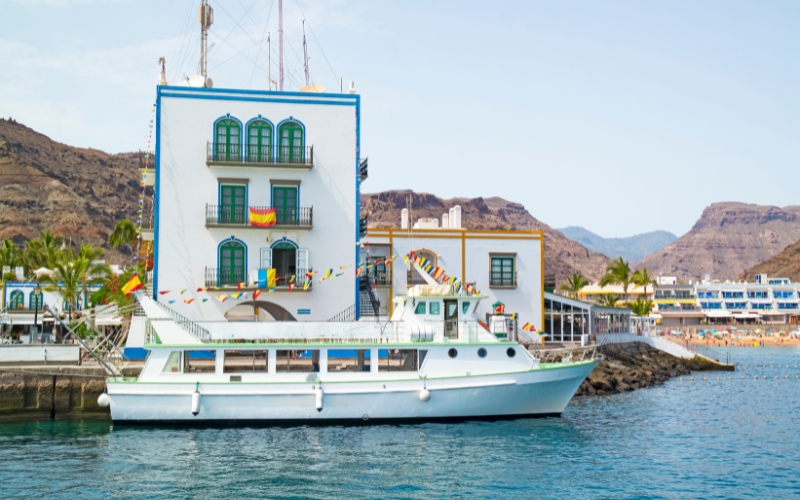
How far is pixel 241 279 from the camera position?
33.6 m

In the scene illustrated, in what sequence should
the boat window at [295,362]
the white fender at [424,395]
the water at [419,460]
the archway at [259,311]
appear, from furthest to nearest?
the archway at [259,311], the boat window at [295,362], the white fender at [424,395], the water at [419,460]

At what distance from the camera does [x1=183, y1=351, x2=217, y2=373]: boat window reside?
25328 millimetres

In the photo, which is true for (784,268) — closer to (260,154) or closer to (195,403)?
(260,154)

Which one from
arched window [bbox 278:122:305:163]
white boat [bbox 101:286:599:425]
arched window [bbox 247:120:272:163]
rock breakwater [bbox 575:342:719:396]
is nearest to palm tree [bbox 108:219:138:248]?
arched window [bbox 247:120:272:163]

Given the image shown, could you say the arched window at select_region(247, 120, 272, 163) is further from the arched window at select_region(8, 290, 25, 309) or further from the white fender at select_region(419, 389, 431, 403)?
the arched window at select_region(8, 290, 25, 309)

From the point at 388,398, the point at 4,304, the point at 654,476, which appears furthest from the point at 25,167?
the point at 654,476

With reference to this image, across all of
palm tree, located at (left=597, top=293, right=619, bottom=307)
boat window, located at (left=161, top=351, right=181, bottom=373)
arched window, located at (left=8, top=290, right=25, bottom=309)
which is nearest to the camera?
boat window, located at (left=161, top=351, right=181, bottom=373)

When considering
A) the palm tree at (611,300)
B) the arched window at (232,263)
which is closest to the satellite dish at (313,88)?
the arched window at (232,263)

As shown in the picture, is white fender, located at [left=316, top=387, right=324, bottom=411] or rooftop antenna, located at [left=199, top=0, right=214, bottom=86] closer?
white fender, located at [left=316, top=387, right=324, bottom=411]

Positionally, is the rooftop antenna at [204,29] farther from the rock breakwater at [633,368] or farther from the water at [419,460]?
the rock breakwater at [633,368]

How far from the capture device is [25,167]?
136 metres

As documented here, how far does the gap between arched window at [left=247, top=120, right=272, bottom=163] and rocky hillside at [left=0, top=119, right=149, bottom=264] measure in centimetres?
8158

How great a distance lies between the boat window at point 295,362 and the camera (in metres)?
25.6

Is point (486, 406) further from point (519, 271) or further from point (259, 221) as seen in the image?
point (519, 271)
